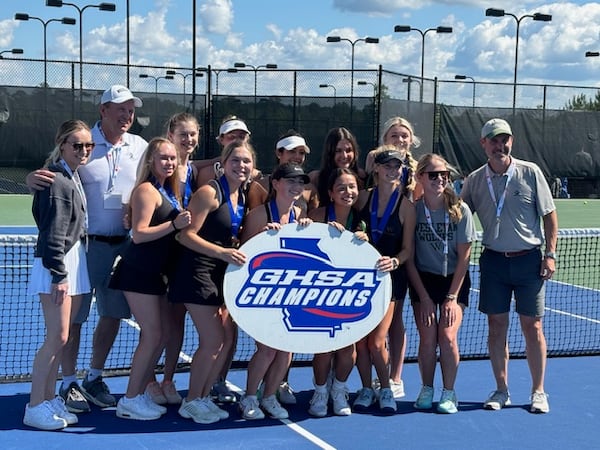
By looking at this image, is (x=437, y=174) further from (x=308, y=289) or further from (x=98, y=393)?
(x=98, y=393)

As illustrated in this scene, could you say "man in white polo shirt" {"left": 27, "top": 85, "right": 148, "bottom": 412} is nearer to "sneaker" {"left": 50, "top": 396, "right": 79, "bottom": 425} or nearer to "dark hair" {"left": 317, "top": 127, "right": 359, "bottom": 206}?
"sneaker" {"left": 50, "top": 396, "right": 79, "bottom": 425}

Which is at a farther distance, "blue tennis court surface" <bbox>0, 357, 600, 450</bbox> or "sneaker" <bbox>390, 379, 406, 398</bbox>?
"sneaker" <bbox>390, 379, 406, 398</bbox>

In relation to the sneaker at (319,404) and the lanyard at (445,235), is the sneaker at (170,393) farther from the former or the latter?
the lanyard at (445,235)

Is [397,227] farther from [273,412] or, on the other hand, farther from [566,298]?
[566,298]

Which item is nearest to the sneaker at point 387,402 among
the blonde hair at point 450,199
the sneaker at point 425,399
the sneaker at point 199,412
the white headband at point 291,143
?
the sneaker at point 425,399

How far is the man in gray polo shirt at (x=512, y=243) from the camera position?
5152 mm

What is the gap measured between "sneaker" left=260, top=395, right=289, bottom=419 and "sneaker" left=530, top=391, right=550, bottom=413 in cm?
165

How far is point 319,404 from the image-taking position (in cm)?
510

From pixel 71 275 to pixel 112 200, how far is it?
605 millimetres

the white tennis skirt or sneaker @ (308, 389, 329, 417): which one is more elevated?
the white tennis skirt

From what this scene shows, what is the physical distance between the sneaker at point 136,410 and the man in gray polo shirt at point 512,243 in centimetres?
221

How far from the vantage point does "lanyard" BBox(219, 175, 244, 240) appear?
4797 mm

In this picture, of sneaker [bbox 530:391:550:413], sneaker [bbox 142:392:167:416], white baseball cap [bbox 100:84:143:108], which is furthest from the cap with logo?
sneaker [bbox 530:391:550:413]

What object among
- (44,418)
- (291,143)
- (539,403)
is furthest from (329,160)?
(44,418)
